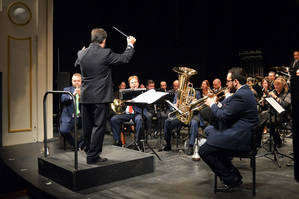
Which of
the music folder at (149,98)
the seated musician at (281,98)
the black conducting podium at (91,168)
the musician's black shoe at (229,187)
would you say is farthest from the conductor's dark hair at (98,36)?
the seated musician at (281,98)

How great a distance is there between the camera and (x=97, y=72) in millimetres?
3436

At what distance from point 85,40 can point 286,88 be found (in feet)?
18.1

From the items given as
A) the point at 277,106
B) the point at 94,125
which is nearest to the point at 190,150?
the point at 277,106

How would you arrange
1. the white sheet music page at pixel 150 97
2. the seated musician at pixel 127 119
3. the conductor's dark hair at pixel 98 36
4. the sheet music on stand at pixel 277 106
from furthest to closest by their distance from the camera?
the seated musician at pixel 127 119 → the white sheet music page at pixel 150 97 → the sheet music on stand at pixel 277 106 → the conductor's dark hair at pixel 98 36

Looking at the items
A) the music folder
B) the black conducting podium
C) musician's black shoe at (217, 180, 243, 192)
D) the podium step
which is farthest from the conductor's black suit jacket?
musician's black shoe at (217, 180, 243, 192)

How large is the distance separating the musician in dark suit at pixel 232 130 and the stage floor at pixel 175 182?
1.02 feet

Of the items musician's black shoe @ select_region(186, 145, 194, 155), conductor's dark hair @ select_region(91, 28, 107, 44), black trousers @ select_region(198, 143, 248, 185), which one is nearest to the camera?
black trousers @ select_region(198, 143, 248, 185)

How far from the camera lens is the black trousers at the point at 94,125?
351 centimetres

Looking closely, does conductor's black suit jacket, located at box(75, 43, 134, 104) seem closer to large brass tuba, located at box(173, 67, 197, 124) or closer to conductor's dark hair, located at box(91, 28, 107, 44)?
conductor's dark hair, located at box(91, 28, 107, 44)

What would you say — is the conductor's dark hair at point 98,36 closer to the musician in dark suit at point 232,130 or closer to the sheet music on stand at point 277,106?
the musician in dark suit at point 232,130

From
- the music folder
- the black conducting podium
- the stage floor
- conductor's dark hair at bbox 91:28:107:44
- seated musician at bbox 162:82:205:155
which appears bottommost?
the stage floor

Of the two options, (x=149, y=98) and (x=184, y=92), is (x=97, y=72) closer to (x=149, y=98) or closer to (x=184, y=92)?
(x=149, y=98)

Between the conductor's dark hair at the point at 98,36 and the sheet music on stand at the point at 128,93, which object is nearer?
the conductor's dark hair at the point at 98,36

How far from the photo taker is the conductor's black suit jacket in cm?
343
